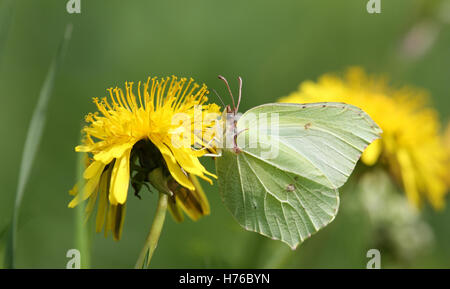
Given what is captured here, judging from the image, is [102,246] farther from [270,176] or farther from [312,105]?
[312,105]

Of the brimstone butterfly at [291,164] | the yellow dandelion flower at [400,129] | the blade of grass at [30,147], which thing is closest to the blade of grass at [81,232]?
the blade of grass at [30,147]

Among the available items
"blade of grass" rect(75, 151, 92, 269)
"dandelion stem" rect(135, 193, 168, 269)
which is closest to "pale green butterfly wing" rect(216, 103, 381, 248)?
"dandelion stem" rect(135, 193, 168, 269)

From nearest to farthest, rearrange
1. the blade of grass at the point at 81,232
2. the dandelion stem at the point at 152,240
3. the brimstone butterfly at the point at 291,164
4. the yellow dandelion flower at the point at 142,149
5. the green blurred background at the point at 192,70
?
the blade of grass at the point at 81,232, the dandelion stem at the point at 152,240, the yellow dandelion flower at the point at 142,149, the brimstone butterfly at the point at 291,164, the green blurred background at the point at 192,70

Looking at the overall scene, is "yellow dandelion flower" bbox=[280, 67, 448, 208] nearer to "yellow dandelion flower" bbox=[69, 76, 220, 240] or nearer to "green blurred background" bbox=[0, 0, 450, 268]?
"green blurred background" bbox=[0, 0, 450, 268]

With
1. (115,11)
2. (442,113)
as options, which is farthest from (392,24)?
(115,11)

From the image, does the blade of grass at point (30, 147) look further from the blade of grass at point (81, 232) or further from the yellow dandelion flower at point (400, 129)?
the yellow dandelion flower at point (400, 129)

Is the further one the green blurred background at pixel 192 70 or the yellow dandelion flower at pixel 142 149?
the green blurred background at pixel 192 70

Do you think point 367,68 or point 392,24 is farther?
point 392,24
